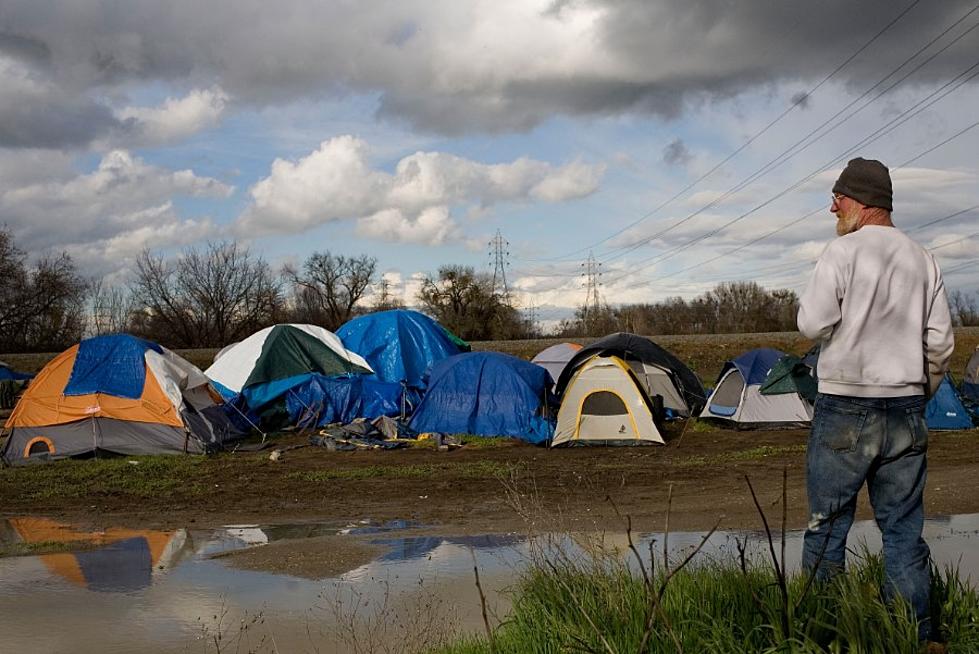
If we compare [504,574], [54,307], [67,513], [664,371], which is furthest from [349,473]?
[54,307]

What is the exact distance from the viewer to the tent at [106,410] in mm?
16234

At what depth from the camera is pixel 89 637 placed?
6.36 metres

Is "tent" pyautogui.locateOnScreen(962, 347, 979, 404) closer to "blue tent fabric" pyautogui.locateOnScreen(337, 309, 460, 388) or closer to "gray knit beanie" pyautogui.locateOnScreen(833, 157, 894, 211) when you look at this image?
"blue tent fabric" pyautogui.locateOnScreen(337, 309, 460, 388)

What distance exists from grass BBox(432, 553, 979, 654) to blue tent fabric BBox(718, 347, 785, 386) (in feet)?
48.9

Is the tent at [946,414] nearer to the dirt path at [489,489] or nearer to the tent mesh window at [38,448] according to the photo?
the dirt path at [489,489]

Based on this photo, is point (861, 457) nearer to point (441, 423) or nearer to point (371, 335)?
point (441, 423)

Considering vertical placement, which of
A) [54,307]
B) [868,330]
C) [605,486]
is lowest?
[605,486]

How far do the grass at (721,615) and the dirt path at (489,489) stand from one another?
3.53m

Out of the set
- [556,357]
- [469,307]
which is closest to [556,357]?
[556,357]

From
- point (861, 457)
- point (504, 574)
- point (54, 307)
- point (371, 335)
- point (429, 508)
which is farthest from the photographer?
point (54, 307)

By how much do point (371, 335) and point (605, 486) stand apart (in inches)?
419

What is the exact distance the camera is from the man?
4227mm

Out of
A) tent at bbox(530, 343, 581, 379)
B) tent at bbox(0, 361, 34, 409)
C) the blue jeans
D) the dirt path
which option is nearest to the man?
the blue jeans

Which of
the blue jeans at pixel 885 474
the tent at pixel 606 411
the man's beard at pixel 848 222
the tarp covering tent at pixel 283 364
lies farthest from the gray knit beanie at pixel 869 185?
the tarp covering tent at pixel 283 364
